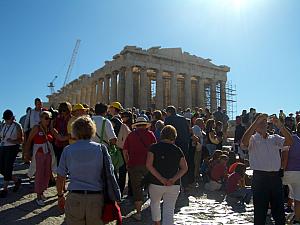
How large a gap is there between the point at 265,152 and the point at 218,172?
16.7 feet

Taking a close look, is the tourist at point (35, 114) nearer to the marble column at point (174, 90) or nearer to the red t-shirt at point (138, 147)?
the red t-shirt at point (138, 147)

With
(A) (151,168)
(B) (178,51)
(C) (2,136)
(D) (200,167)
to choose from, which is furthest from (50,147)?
(B) (178,51)

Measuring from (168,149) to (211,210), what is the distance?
3088 mm

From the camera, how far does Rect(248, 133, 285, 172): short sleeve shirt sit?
5.85m

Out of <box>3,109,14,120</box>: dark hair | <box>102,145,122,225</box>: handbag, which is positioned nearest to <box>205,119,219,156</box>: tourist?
<box>3,109,14,120</box>: dark hair

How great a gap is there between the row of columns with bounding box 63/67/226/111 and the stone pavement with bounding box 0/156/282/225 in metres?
33.0

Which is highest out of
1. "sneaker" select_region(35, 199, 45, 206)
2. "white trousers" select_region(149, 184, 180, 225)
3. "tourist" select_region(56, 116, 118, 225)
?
"tourist" select_region(56, 116, 118, 225)

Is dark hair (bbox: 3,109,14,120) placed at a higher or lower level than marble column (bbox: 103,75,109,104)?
lower

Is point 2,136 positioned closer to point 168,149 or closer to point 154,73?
point 168,149

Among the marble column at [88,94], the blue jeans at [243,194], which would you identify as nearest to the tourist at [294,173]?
the blue jeans at [243,194]

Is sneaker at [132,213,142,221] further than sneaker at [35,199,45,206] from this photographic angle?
No

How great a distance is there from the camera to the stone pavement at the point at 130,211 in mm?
6844

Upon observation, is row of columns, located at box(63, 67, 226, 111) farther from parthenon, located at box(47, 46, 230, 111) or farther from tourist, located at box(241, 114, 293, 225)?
tourist, located at box(241, 114, 293, 225)

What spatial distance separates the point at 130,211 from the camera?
7.78 metres
